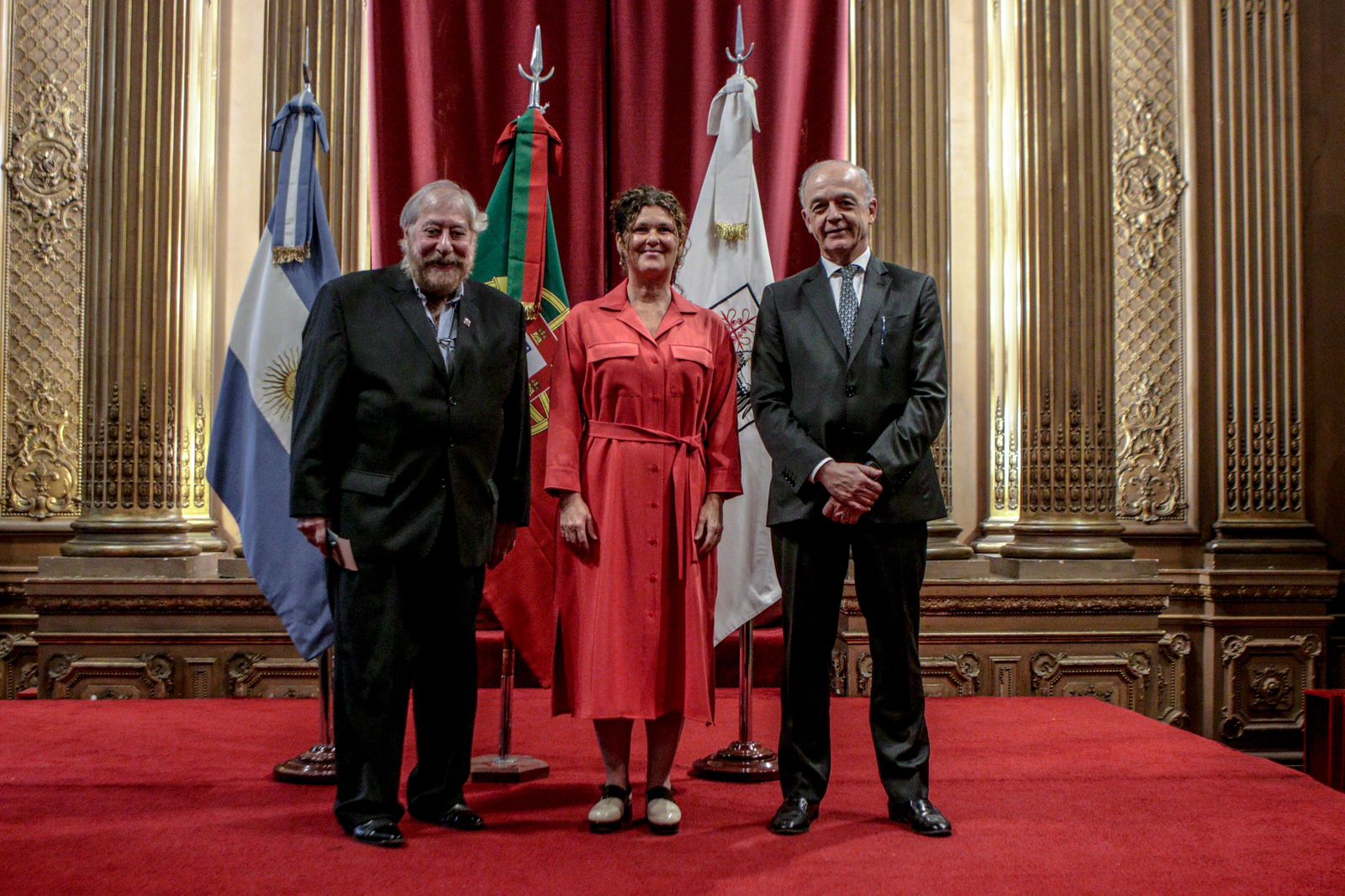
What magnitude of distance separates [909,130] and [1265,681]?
284 centimetres

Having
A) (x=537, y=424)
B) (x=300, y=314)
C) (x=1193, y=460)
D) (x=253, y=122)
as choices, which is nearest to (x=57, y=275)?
(x=253, y=122)

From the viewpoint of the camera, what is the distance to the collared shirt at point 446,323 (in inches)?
104

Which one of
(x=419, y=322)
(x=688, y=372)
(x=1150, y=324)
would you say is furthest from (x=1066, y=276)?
(x=419, y=322)

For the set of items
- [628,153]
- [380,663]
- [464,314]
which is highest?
[628,153]

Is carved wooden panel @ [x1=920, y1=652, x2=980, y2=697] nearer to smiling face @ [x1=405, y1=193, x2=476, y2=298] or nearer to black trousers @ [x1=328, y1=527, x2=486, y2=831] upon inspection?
black trousers @ [x1=328, y1=527, x2=486, y2=831]

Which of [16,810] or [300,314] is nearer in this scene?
[16,810]

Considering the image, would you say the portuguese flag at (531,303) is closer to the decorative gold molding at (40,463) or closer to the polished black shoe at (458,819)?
the polished black shoe at (458,819)

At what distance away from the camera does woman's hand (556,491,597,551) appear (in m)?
2.66

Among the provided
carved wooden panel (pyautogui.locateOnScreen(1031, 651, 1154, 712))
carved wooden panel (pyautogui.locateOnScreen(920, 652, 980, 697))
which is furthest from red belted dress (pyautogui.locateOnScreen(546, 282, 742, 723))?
carved wooden panel (pyautogui.locateOnScreen(1031, 651, 1154, 712))

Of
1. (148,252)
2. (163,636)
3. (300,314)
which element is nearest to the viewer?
(300,314)

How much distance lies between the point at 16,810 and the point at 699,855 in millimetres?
1639

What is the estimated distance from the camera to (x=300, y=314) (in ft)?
10.8

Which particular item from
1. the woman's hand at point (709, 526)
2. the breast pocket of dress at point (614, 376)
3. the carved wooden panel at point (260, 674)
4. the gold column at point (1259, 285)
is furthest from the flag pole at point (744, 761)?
the gold column at point (1259, 285)

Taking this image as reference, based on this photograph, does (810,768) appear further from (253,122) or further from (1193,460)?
(253,122)
